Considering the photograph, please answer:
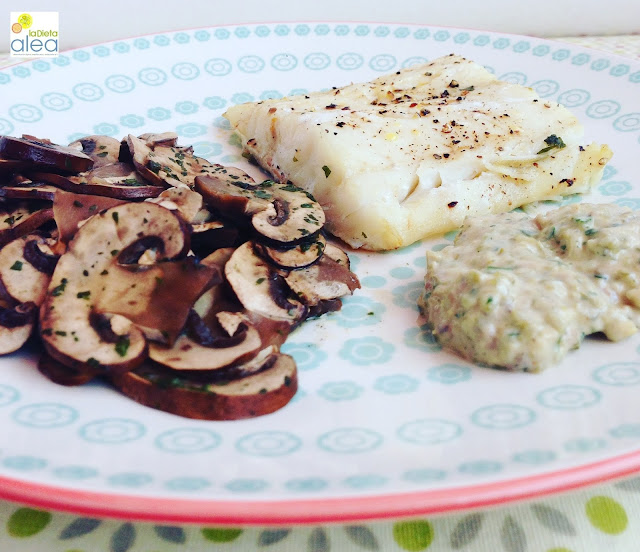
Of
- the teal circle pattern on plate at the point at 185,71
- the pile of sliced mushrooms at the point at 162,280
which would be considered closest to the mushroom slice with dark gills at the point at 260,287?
the pile of sliced mushrooms at the point at 162,280

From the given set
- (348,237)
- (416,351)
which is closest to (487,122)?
(348,237)

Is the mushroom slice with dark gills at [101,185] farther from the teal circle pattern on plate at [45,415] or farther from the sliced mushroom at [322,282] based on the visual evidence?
the teal circle pattern on plate at [45,415]

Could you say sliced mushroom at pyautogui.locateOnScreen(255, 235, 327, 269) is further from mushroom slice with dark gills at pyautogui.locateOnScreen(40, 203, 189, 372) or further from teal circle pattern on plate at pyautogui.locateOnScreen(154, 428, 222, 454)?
teal circle pattern on plate at pyautogui.locateOnScreen(154, 428, 222, 454)

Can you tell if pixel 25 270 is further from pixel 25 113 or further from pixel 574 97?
pixel 574 97

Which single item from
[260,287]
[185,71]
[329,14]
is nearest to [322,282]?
[260,287]

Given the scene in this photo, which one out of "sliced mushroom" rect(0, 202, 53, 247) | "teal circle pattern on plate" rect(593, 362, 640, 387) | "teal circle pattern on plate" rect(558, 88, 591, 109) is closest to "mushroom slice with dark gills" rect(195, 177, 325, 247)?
"sliced mushroom" rect(0, 202, 53, 247)

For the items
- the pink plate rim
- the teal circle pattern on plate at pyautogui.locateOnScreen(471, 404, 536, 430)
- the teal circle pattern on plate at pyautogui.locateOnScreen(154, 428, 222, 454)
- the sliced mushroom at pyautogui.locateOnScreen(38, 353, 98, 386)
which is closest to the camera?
the pink plate rim
